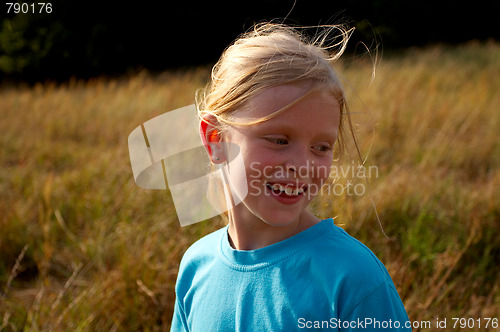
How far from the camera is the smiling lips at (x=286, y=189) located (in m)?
1.04

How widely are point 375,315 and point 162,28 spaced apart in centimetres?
1471

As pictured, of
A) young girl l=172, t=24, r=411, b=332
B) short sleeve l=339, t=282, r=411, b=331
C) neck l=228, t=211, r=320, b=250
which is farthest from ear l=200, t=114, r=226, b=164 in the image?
short sleeve l=339, t=282, r=411, b=331

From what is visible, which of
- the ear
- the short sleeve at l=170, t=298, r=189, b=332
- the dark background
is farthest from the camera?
the dark background

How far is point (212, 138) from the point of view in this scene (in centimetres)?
120


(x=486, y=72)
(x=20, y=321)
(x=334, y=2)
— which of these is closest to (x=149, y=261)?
(x=20, y=321)

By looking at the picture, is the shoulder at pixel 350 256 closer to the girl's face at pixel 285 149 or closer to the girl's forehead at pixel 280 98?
the girl's face at pixel 285 149

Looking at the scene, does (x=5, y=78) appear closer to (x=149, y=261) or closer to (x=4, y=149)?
(x=4, y=149)

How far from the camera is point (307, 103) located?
1.01 meters

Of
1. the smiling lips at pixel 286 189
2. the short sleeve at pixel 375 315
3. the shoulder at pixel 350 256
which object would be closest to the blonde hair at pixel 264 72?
the smiling lips at pixel 286 189

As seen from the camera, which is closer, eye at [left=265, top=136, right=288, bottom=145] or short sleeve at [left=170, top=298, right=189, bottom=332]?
eye at [left=265, top=136, right=288, bottom=145]

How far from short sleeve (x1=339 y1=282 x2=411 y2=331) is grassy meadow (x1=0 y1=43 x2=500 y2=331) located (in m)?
0.46

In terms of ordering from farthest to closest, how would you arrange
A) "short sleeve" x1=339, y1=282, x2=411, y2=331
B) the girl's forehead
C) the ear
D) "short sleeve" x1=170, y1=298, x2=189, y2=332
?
"short sleeve" x1=170, y1=298, x2=189, y2=332 → the ear → the girl's forehead → "short sleeve" x1=339, y1=282, x2=411, y2=331

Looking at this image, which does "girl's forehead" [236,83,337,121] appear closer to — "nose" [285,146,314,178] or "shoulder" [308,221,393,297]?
"nose" [285,146,314,178]

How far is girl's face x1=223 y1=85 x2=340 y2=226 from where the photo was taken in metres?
1.00
